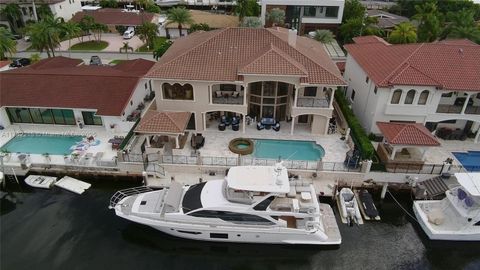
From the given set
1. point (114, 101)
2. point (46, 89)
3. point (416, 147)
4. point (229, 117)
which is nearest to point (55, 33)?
point (46, 89)

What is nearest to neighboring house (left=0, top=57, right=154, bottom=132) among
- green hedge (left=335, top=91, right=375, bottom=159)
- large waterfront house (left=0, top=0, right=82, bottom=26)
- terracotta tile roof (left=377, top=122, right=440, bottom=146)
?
green hedge (left=335, top=91, right=375, bottom=159)

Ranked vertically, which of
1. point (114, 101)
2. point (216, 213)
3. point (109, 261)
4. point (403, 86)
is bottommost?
point (109, 261)

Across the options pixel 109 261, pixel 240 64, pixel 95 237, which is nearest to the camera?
pixel 109 261

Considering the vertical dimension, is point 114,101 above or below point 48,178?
above

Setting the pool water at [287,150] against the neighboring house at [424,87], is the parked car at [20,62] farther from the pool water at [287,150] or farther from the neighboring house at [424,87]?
the neighboring house at [424,87]

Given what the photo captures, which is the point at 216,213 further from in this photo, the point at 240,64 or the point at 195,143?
the point at 240,64

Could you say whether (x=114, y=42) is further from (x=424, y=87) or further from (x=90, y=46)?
(x=424, y=87)

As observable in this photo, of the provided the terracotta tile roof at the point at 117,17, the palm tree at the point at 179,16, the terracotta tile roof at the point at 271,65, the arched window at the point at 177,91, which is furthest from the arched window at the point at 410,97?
the terracotta tile roof at the point at 117,17
